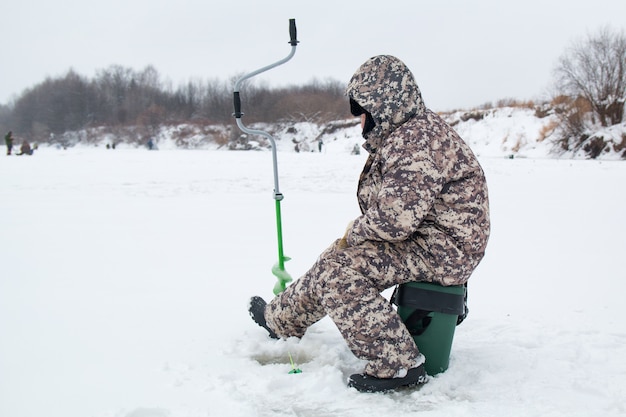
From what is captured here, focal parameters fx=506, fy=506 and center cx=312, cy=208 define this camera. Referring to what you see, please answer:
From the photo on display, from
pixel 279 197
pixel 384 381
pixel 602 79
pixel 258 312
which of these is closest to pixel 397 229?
pixel 384 381

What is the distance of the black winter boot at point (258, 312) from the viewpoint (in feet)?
8.43

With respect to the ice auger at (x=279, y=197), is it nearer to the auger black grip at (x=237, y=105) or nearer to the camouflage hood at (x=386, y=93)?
the auger black grip at (x=237, y=105)

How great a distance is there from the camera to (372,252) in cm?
207

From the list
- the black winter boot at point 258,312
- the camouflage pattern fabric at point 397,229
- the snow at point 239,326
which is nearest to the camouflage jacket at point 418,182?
the camouflage pattern fabric at point 397,229

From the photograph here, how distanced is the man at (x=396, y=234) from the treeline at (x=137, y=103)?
2073 inches

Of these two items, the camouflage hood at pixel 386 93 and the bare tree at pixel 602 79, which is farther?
the bare tree at pixel 602 79

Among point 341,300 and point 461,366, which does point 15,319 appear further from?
point 461,366

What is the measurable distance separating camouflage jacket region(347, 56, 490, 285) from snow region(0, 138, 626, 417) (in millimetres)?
578

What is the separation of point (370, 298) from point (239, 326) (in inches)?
39.5

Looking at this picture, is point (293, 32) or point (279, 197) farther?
point (293, 32)

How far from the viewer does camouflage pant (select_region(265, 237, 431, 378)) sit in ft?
6.63

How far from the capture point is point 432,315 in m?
2.12

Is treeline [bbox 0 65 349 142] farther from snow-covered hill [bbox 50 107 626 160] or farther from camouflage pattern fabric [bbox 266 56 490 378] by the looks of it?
camouflage pattern fabric [bbox 266 56 490 378]

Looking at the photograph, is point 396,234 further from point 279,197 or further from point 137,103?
point 137,103
